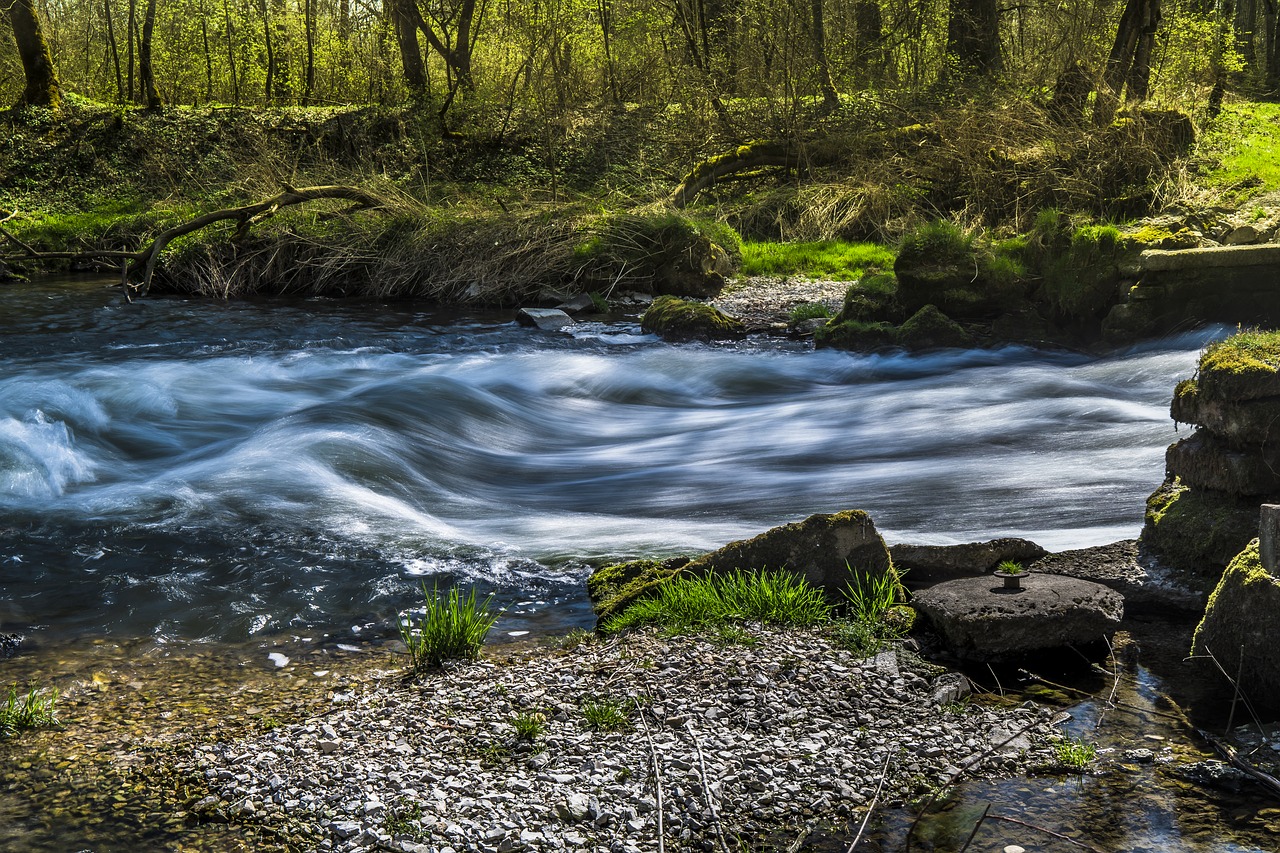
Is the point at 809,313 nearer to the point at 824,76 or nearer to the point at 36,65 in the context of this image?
the point at 824,76

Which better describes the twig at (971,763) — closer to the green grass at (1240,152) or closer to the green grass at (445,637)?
the green grass at (445,637)

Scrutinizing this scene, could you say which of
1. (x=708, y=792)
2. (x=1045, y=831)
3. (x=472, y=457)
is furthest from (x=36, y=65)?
(x=1045, y=831)

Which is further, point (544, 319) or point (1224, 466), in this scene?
point (544, 319)

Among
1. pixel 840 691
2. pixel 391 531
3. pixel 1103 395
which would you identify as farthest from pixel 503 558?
pixel 1103 395

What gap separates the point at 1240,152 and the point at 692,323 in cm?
1042

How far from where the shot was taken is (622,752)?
13.7 feet

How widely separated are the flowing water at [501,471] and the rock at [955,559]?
2.46 ft

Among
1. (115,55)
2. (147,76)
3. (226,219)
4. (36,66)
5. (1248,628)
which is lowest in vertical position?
(1248,628)

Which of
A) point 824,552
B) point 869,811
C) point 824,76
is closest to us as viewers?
point 869,811

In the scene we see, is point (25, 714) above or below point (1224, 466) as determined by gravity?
below

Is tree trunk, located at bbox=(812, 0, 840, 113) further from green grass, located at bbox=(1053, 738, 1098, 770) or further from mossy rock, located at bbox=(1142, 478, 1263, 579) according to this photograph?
green grass, located at bbox=(1053, 738, 1098, 770)

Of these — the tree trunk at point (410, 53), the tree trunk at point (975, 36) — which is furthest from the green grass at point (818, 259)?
the tree trunk at point (410, 53)

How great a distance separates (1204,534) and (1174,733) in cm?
168

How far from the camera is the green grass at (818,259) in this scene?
16547 millimetres
